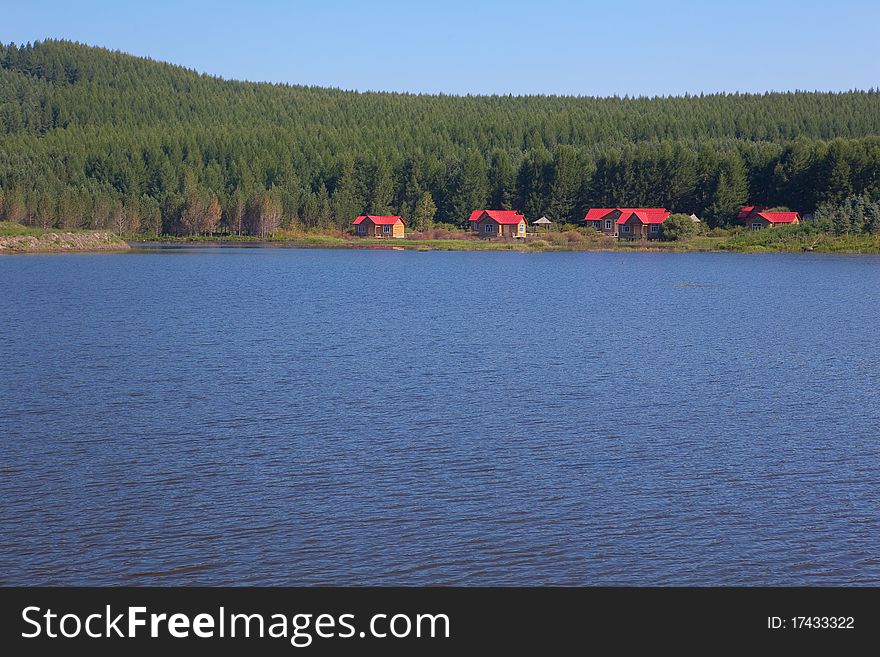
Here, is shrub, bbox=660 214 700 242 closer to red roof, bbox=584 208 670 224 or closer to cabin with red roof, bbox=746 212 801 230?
red roof, bbox=584 208 670 224

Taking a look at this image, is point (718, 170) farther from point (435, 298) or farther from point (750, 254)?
point (435, 298)

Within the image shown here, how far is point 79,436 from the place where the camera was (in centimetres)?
1992

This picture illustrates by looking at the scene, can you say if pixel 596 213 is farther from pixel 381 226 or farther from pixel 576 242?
pixel 381 226

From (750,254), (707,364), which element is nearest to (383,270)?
(750,254)

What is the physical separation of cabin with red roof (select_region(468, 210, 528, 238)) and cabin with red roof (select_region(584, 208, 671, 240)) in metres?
9.04

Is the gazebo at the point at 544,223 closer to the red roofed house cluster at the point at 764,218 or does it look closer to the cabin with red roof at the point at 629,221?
the cabin with red roof at the point at 629,221

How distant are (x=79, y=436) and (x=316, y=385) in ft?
23.2

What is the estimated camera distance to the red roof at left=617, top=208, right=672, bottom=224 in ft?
421

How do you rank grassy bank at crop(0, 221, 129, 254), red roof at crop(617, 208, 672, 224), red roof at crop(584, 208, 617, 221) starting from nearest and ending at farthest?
1. grassy bank at crop(0, 221, 129, 254)
2. red roof at crop(617, 208, 672, 224)
3. red roof at crop(584, 208, 617, 221)

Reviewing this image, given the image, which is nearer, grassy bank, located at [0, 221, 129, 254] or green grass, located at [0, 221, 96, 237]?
grassy bank, located at [0, 221, 129, 254]

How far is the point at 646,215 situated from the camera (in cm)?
12925

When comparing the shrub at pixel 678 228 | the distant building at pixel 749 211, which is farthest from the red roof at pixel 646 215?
the distant building at pixel 749 211

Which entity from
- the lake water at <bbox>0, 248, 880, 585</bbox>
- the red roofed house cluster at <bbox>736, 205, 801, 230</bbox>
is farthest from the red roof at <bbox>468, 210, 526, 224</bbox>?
the lake water at <bbox>0, 248, 880, 585</bbox>
